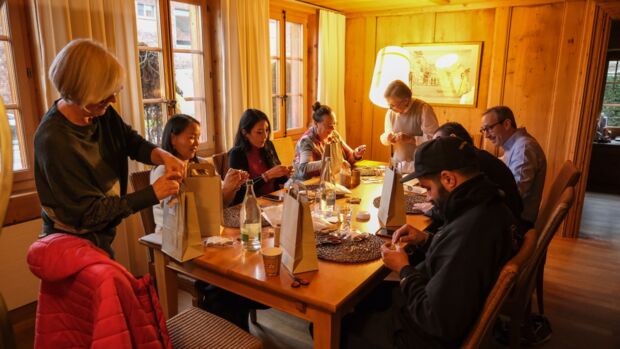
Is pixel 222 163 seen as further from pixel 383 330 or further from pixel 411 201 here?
pixel 383 330

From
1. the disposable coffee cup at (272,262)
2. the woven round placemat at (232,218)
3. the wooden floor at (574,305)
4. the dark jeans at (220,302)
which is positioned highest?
the disposable coffee cup at (272,262)

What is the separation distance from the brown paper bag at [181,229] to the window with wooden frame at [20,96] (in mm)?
1308

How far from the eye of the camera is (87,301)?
0.96 m

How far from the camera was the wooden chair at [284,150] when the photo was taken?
3.48m

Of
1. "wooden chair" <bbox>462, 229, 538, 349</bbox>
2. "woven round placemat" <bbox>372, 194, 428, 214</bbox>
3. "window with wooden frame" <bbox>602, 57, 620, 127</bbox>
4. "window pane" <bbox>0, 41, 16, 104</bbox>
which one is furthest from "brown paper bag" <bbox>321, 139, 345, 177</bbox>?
"window with wooden frame" <bbox>602, 57, 620, 127</bbox>

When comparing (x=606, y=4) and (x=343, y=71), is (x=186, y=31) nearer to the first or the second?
(x=343, y=71)

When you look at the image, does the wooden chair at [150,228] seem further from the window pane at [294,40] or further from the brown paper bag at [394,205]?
the window pane at [294,40]

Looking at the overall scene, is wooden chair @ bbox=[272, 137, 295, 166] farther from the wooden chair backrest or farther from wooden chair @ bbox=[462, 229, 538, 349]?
wooden chair @ bbox=[462, 229, 538, 349]

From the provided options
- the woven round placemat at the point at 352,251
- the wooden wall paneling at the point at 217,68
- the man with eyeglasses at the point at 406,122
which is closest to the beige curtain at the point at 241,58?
the wooden wall paneling at the point at 217,68

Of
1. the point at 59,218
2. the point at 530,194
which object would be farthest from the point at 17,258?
the point at 530,194

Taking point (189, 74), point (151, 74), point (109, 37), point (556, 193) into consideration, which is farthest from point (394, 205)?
point (189, 74)

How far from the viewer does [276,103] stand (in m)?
4.36

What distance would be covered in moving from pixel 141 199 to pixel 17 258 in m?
1.52

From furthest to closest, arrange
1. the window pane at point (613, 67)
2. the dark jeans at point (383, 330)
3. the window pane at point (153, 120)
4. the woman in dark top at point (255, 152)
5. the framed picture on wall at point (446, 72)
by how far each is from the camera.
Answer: the window pane at point (613, 67)
the framed picture on wall at point (446, 72)
the window pane at point (153, 120)
the woman in dark top at point (255, 152)
the dark jeans at point (383, 330)
